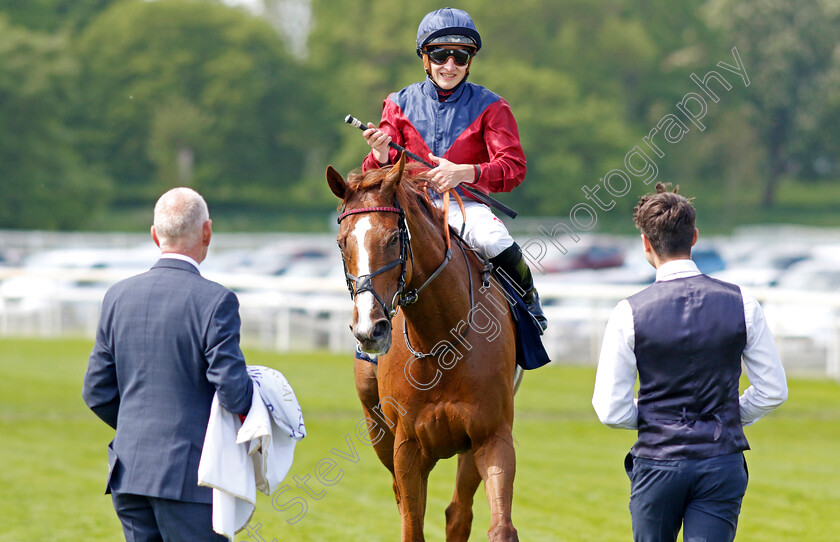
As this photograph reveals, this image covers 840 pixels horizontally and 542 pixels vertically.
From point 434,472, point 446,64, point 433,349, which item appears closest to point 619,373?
point 433,349

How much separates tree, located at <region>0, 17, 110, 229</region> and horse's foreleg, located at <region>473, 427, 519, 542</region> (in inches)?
1423

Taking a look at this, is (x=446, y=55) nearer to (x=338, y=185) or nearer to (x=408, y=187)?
(x=408, y=187)

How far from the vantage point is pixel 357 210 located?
12.7ft

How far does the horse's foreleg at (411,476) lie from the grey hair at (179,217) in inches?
58.6

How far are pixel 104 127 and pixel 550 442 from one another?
38432 mm

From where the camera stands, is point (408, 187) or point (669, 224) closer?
point (669, 224)

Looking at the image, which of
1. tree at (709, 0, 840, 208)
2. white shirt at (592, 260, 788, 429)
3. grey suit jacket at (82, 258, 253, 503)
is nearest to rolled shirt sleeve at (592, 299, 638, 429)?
white shirt at (592, 260, 788, 429)

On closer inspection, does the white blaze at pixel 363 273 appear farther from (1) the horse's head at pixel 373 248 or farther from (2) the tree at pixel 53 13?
(2) the tree at pixel 53 13

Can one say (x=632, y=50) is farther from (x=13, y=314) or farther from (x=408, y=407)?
(x=408, y=407)

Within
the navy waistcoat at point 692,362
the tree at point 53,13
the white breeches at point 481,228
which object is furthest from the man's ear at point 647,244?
the tree at point 53,13

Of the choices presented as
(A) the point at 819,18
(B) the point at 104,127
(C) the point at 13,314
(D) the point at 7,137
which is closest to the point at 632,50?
(A) the point at 819,18

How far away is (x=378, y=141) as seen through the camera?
14.5 ft

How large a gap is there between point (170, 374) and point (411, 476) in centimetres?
143

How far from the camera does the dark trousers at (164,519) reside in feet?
10.8
